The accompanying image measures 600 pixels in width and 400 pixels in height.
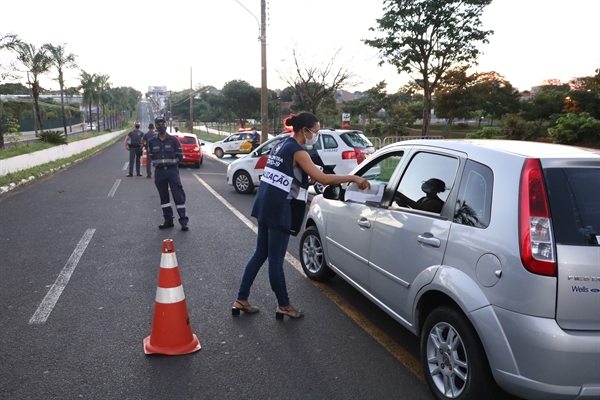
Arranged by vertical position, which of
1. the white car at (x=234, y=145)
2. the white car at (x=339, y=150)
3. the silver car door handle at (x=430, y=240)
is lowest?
the white car at (x=234, y=145)

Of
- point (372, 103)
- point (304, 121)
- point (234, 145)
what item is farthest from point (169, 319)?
point (372, 103)

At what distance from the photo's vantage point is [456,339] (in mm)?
3119

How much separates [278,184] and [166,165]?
485 centimetres

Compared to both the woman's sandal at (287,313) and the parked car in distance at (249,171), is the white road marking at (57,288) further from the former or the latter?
the parked car in distance at (249,171)

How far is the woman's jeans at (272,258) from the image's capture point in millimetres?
4566

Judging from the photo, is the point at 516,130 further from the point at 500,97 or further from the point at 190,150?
the point at 500,97

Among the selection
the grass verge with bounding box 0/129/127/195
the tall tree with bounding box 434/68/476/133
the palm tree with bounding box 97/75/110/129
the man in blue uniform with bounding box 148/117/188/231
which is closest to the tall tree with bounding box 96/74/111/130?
the palm tree with bounding box 97/75/110/129

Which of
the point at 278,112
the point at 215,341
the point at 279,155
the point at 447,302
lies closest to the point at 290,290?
the point at 215,341

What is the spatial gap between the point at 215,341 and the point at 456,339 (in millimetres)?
2043

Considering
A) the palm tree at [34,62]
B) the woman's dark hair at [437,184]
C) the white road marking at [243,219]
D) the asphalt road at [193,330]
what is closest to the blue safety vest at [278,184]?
the asphalt road at [193,330]

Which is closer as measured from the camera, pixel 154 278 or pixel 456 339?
pixel 456 339

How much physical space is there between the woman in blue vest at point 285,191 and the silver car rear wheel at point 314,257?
100cm

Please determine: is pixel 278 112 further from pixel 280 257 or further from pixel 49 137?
pixel 280 257

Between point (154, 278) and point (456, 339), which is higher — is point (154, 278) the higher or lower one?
the lower one
